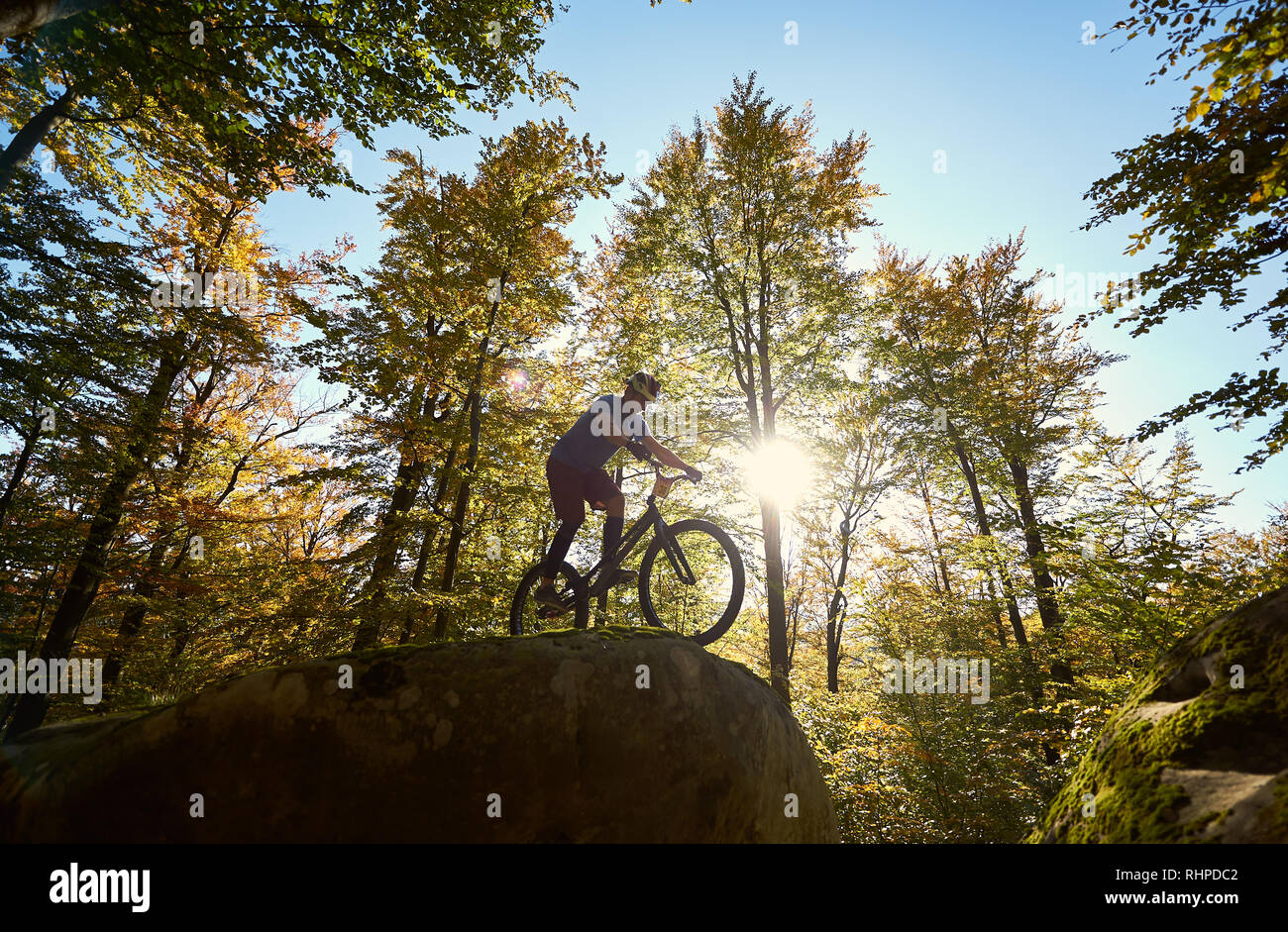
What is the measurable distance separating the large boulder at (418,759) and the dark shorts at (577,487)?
5.48ft

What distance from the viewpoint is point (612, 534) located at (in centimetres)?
516

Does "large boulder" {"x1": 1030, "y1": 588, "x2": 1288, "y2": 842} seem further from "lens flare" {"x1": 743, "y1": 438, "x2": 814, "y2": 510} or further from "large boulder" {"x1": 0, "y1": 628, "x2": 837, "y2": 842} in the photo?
"lens flare" {"x1": 743, "y1": 438, "x2": 814, "y2": 510}

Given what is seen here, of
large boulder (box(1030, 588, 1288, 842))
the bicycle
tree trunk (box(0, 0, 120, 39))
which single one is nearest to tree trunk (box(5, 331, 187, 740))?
tree trunk (box(0, 0, 120, 39))

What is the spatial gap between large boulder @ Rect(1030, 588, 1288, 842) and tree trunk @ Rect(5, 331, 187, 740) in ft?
40.8

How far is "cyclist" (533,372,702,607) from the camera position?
15.5 ft

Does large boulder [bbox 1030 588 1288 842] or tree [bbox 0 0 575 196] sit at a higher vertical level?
tree [bbox 0 0 575 196]

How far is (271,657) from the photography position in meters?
7.88

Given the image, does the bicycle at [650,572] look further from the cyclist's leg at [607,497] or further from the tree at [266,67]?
the tree at [266,67]

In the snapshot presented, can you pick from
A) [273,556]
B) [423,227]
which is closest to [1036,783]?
[423,227]

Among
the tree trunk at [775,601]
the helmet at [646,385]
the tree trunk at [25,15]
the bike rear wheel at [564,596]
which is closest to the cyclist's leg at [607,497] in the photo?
the bike rear wheel at [564,596]

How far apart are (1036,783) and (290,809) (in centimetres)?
1126

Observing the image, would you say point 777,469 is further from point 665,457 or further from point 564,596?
point 665,457
